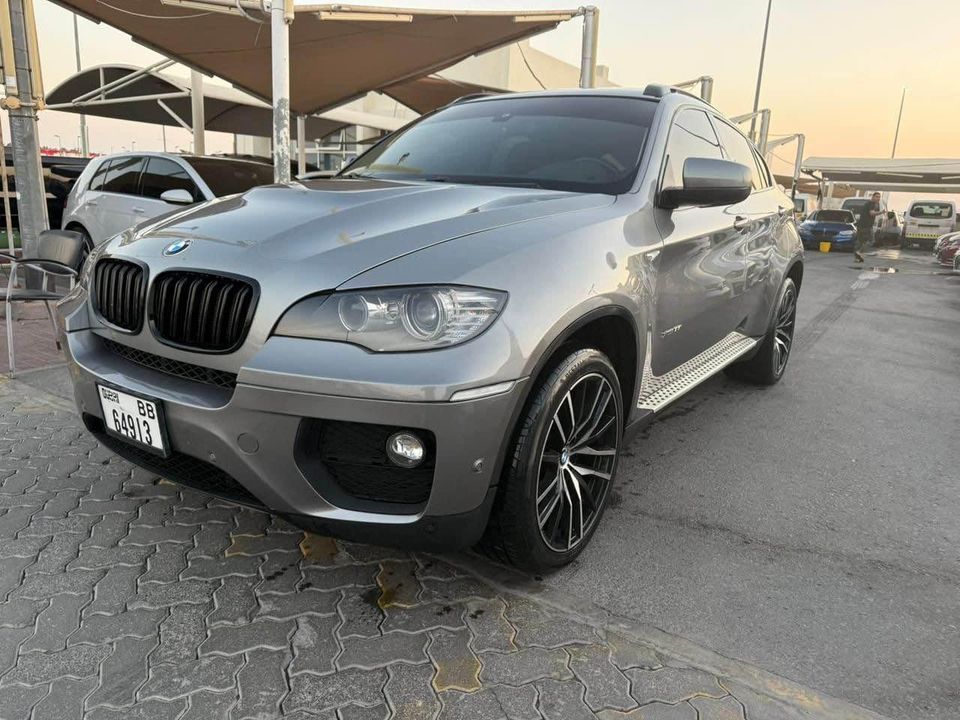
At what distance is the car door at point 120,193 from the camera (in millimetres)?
8008

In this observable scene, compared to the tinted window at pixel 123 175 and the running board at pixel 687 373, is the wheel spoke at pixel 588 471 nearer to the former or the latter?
the running board at pixel 687 373

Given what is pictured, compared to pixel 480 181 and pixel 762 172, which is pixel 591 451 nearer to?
pixel 480 181

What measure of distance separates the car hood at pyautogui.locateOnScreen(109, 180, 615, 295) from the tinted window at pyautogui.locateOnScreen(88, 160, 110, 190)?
705cm

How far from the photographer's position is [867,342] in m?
6.91

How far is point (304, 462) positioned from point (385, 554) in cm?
79

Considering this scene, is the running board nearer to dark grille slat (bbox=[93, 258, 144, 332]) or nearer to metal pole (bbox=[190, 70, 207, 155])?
dark grille slat (bbox=[93, 258, 144, 332])

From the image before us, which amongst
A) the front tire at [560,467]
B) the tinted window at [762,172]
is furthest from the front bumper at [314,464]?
the tinted window at [762,172]

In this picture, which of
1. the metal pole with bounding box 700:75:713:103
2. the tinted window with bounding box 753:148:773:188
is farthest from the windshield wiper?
the metal pole with bounding box 700:75:713:103

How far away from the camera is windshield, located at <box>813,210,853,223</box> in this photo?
23.1 metres

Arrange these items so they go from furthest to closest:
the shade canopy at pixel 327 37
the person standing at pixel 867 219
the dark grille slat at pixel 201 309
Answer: the person standing at pixel 867 219 < the shade canopy at pixel 327 37 < the dark grille slat at pixel 201 309

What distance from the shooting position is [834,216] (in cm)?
2344

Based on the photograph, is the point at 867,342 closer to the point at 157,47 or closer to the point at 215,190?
the point at 215,190

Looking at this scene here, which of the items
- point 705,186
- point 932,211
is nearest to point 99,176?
point 705,186

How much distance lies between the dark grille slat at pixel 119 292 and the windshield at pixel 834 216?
2484 centimetres
